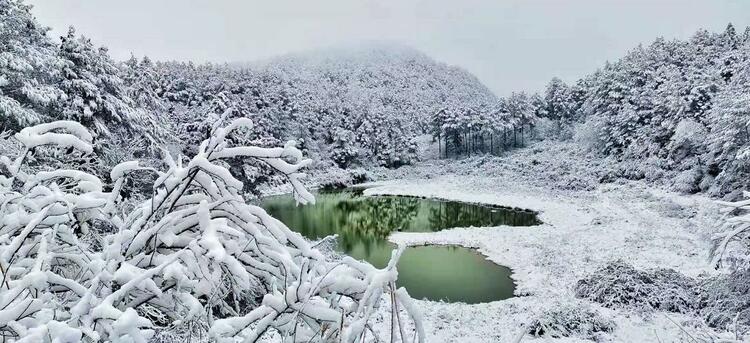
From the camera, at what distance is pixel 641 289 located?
532 inches

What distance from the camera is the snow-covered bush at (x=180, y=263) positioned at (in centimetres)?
120

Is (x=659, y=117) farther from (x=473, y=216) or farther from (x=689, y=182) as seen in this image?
(x=473, y=216)

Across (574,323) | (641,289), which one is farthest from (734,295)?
(641,289)

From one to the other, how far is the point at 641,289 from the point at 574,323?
121 inches

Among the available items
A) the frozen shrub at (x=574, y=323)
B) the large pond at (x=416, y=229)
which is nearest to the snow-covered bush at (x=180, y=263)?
the large pond at (x=416, y=229)

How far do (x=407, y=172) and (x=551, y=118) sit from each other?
30.5m

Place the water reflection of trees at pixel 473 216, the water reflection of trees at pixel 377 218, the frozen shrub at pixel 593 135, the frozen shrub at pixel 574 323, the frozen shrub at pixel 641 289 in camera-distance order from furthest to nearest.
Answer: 1. the frozen shrub at pixel 593 135
2. the water reflection of trees at pixel 473 216
3. the water reflection of trees at pixel 377 218
4. the frozen shrub at pixel 641 289
5. the frozen shrub at pixel 574 323

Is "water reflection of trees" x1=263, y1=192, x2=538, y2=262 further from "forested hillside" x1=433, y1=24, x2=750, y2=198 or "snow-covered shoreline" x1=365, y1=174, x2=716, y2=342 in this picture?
"forested hillside" x1=433, y1=24, x2=750, y2=198

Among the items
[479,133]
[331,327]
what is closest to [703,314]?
[331,327]

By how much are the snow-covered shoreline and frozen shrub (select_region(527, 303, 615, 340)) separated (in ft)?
0.86

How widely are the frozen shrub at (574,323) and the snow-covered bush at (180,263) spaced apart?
35.0 ft

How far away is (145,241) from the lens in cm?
143

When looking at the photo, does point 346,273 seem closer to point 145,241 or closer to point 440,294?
point 145,241

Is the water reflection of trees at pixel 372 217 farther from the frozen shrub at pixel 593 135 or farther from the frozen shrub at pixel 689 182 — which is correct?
the frozen shrub at pixel 593 135
